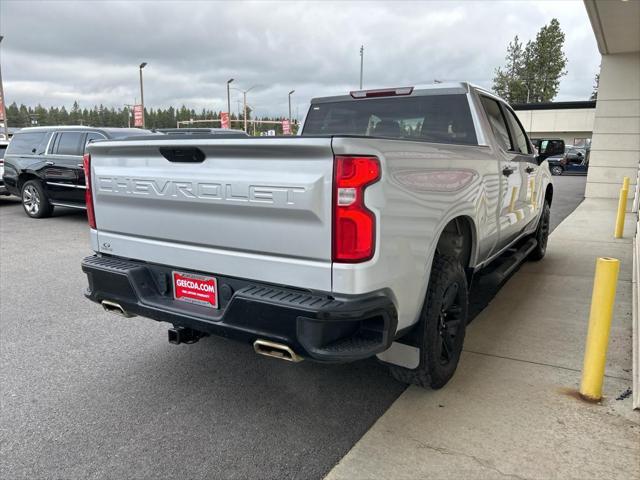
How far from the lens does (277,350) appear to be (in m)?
2.55

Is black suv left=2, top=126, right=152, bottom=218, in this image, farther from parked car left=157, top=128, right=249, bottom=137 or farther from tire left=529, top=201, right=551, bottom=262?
tire left=529, top=201, right=551, bottom=262

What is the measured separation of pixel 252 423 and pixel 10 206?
42.9ft

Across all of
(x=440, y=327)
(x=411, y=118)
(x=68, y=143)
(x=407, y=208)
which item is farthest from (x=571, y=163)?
(x=407, y=208)

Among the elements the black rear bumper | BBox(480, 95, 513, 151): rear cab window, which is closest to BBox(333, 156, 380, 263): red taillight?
the black rear bumper

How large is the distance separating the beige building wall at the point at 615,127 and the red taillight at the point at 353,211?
15935mm

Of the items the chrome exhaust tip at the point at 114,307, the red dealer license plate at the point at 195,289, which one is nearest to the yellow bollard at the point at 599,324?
the red dealer license plate at the point at 195,289

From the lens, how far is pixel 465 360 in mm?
3783

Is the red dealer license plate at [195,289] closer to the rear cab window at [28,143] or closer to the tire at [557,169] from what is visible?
the rear cab window at [28,143]

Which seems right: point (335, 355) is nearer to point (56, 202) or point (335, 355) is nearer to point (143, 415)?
point (143, 415)

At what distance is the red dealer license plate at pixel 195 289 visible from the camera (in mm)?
2814

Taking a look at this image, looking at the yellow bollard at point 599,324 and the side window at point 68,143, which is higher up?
the side window at point 68,143

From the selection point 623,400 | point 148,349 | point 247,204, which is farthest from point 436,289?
point 148,349

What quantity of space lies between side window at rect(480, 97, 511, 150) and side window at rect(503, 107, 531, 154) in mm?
224

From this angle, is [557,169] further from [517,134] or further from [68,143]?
[68,143]
